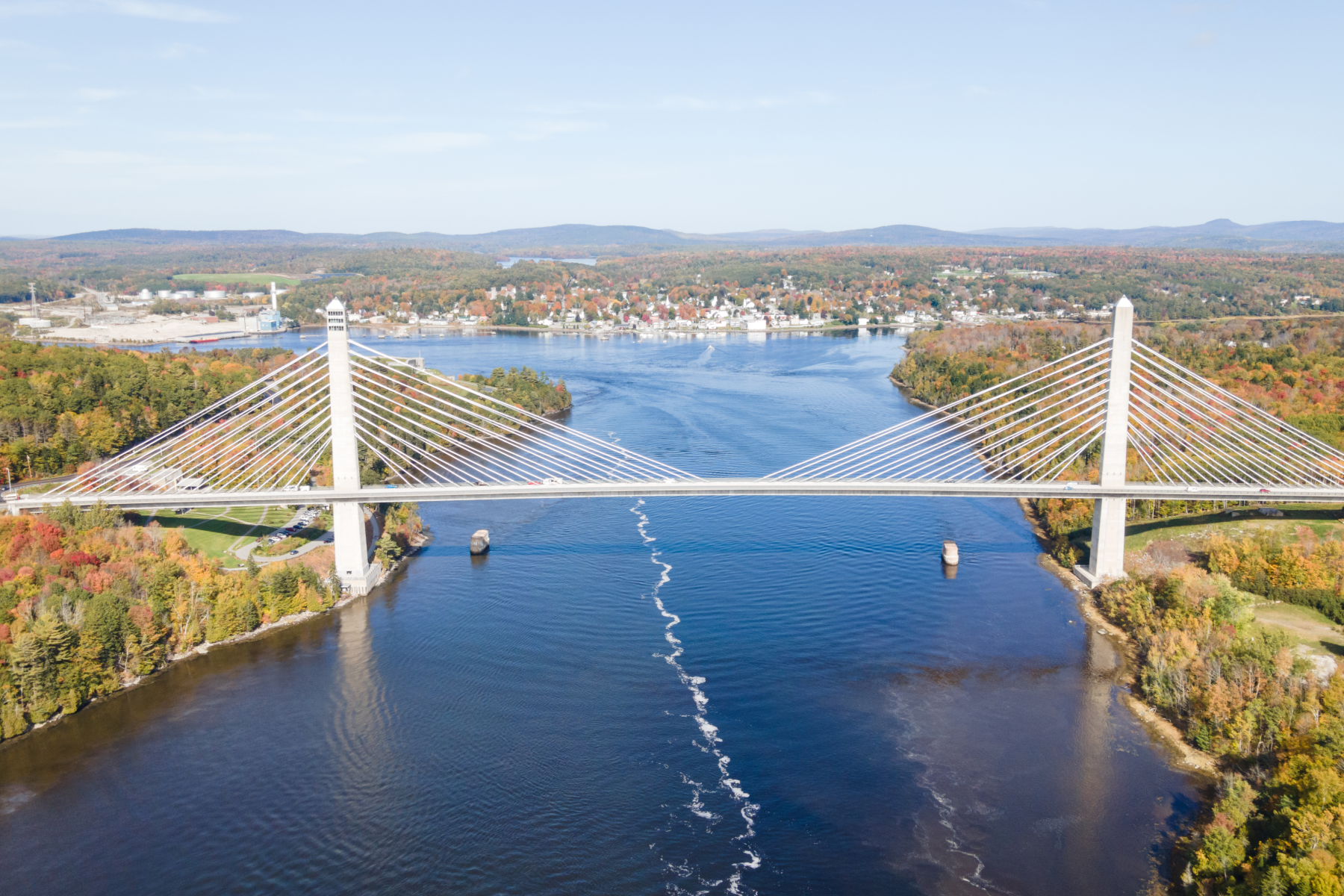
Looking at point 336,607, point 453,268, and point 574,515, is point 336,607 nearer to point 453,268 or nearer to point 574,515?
point 574,515

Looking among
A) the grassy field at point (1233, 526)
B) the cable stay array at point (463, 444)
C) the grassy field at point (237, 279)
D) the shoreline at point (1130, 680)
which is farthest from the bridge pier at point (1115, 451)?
the grassy field at point (237, 279)

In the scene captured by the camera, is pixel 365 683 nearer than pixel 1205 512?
Yes

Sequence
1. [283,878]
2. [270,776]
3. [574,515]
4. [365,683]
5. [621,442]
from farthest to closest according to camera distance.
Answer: [621,442] < [574,515] < [365,683] < [270,776] < [283,878]

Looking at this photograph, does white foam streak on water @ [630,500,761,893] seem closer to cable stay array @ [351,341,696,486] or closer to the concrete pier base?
cable stay array @ [351,341,696,486]

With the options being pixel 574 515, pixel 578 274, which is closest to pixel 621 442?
pixel 574 515

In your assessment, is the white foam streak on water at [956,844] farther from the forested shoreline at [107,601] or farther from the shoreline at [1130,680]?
the forested shoreline at [107,601]

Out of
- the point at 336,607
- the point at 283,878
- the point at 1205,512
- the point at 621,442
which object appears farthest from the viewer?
the point at 621,442
